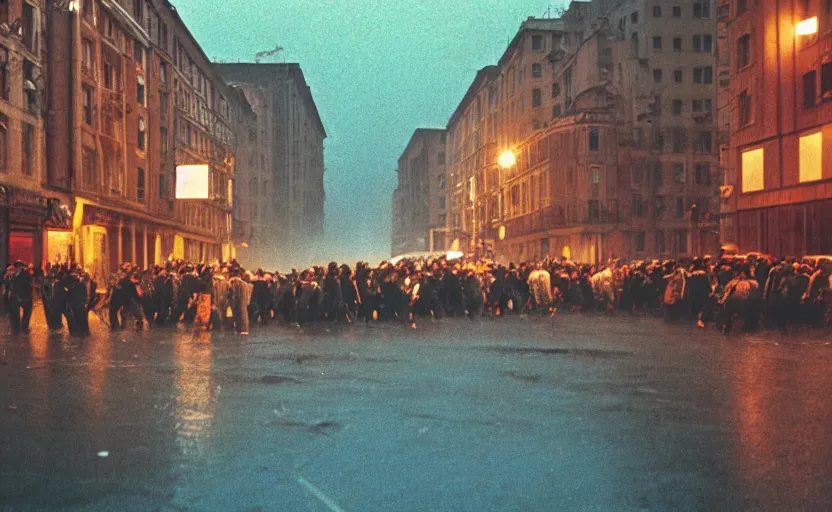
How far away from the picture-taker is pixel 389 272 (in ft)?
80.0

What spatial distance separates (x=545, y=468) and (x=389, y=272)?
17884mm

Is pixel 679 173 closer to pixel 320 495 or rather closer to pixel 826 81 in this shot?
pixel 826 81

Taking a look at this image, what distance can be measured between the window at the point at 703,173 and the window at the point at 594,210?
8430 millimetres

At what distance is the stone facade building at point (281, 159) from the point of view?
98188 millimetres

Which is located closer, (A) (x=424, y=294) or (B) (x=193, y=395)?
(B) (x=193, y=395)

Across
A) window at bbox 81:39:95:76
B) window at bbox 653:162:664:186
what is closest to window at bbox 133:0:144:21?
window at bbox 81:39:95:76

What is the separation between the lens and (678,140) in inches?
2589

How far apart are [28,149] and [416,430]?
31.4 m

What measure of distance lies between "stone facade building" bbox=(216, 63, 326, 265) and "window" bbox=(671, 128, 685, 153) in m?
43.2

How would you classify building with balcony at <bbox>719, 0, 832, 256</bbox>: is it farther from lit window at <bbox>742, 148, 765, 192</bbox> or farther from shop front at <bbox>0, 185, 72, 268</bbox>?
shop front at <bbox>0, 185, 72, 268</bbox>

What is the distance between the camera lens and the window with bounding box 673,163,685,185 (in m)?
65.4

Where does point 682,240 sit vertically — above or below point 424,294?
above

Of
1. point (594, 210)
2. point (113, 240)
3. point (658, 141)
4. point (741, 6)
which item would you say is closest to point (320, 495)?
point (741, 6)

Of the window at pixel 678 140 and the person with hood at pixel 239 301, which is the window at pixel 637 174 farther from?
the person with hood at pixel 239 301
